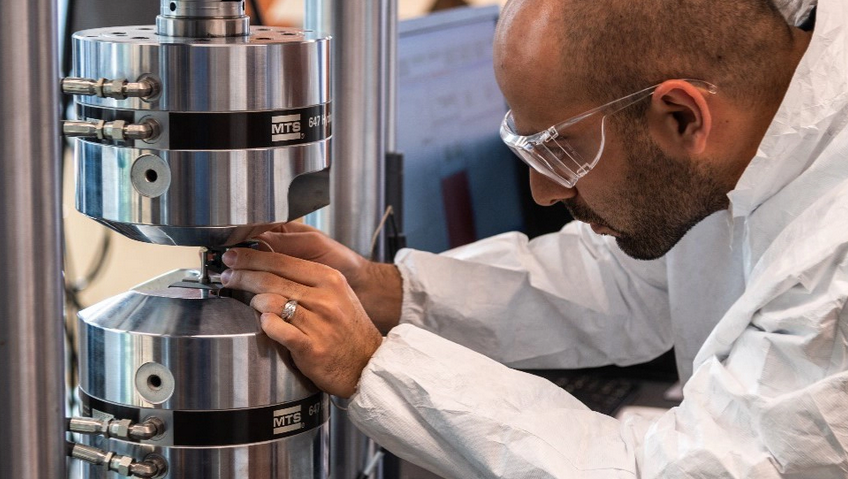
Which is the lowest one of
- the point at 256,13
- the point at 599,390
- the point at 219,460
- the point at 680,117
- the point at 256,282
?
the point at 599,390

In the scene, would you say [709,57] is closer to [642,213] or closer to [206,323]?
[642,213]

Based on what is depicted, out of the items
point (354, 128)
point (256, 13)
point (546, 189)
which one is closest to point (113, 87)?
point (354, 128)

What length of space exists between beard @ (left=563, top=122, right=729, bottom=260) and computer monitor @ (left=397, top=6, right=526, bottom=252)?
0.42m

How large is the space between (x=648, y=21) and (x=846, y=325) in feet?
0.96

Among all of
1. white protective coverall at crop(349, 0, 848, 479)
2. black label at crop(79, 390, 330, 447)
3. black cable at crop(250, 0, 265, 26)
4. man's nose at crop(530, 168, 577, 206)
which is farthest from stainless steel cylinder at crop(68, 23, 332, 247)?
black cable at crop(250, 0, 265, 26)

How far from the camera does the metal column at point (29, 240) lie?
0.60 metres

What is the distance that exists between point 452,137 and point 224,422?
38.2 inches

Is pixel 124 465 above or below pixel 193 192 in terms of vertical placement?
below

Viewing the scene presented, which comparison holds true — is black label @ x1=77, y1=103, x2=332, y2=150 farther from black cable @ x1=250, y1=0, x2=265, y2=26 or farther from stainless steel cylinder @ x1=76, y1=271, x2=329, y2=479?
black cable @ x1=250, y1=0, x2=265, y2=26

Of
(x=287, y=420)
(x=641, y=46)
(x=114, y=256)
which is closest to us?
(x=287, y=420)

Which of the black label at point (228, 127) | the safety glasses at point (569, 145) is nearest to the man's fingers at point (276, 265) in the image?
the black label at point (228, 127)

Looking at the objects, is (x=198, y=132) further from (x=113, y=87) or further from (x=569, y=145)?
(x=569, y=145)

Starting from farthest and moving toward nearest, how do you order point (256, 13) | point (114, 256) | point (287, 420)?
point (114, 256)
point (256, 13)
point (287, 420)

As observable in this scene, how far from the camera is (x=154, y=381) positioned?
0.69m
